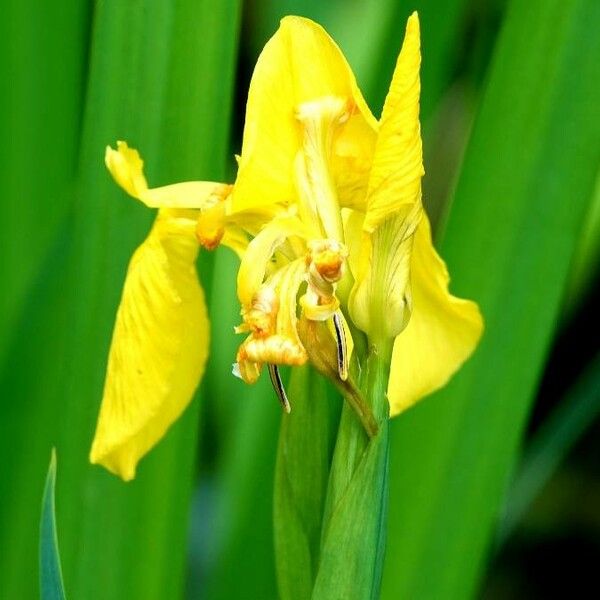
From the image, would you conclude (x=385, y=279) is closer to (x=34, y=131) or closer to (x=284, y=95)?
(x=284, y=95)

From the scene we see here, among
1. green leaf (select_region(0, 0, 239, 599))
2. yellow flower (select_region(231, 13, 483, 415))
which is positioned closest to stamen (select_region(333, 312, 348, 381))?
yellow flower (select_region(231, 13, 483, 415))

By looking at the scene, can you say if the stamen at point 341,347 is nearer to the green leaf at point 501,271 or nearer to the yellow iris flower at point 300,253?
the yellow iris flower at point 300,253

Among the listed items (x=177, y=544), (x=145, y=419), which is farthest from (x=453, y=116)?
(x=145, y=419)

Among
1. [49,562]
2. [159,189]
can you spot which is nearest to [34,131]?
[159,189]

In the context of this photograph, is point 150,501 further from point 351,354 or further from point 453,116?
point 453,116

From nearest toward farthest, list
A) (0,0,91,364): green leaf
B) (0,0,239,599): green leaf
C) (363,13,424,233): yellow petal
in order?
(363,13,424,233): yellow petal
(0,0,239,599): green leaf
(0,0,91,364): green leaf

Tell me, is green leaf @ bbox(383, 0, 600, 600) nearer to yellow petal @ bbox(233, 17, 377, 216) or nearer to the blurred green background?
the blurred green background
